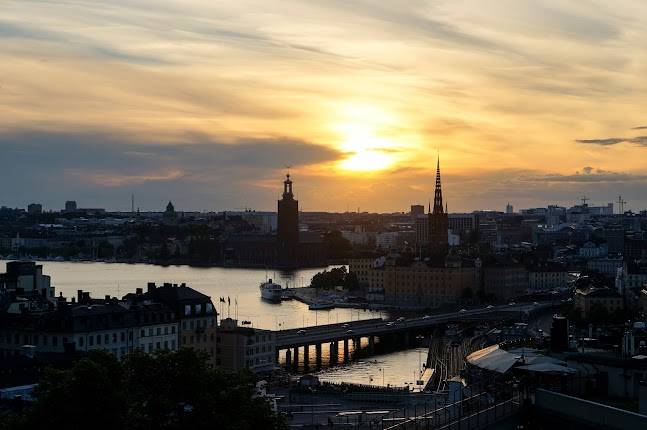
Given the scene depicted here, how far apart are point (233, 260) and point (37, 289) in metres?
64.2

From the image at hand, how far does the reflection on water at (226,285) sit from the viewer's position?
4484 cm

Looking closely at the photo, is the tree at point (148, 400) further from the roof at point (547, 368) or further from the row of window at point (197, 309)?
the row of window at point (197, 309)

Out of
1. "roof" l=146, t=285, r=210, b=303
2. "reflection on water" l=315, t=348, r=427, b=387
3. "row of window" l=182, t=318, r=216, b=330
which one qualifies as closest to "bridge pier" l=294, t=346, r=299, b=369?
"reflection on water" l=315, t=348, r=427, b=387

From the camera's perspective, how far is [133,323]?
22.6 m

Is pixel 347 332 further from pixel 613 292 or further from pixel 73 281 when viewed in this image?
pixel 73 281

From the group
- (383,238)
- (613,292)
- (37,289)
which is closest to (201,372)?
(37,289)

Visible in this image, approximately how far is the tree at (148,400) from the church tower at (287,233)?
74.7 m

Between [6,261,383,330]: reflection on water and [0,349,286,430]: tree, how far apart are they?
27.6 m

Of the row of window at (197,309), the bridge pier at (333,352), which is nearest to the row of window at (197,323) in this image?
the row of window at (197,309)

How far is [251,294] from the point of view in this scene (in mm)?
56500

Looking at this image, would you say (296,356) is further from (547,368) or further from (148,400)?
(547,368)

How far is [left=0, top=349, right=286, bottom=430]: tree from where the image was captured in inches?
453

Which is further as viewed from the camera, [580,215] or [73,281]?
[580,215]

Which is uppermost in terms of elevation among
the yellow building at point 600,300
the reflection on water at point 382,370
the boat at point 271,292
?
the yellow building at point 600,300
